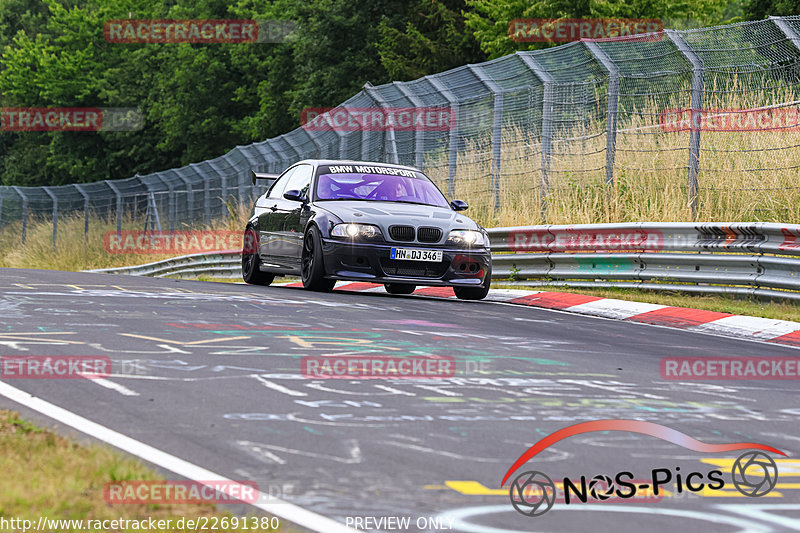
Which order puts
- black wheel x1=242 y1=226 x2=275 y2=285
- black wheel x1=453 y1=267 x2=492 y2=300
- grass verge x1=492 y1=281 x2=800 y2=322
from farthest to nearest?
black wheel x1=242 y1=226 x2=275 y2=285 → black wheel x1=453 y1=267 x2=492 y2=300 → grass verge x1=492 y1=281 x2=800 y2=322

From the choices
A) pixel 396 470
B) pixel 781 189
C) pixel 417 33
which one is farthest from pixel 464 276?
pixel 417 33

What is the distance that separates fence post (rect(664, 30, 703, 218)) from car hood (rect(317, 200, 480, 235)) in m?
3.07

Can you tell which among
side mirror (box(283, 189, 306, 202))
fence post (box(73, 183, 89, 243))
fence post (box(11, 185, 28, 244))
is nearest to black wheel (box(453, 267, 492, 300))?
side mirror (box(283, 189, 306, 202))

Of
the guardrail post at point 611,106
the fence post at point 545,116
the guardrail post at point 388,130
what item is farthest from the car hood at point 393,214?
the guardrail post at point 388,130

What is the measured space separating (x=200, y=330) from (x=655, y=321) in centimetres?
482

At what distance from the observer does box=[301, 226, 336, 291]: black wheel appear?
534 inches

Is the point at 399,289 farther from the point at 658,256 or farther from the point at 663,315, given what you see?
the point at 663,315

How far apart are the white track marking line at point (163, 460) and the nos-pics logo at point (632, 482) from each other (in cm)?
76

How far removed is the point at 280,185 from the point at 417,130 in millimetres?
4553

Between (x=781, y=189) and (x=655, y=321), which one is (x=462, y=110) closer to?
(x=781, y=189)

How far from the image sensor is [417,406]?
618 cm

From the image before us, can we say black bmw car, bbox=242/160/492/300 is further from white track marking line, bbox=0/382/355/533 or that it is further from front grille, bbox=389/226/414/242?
white track marking line, bbox=0/382/355/533

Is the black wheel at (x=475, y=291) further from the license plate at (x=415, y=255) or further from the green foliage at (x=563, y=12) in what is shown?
the green foliage at (x=563, y=12)

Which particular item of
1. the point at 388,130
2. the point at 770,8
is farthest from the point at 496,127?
the point at 770,8
